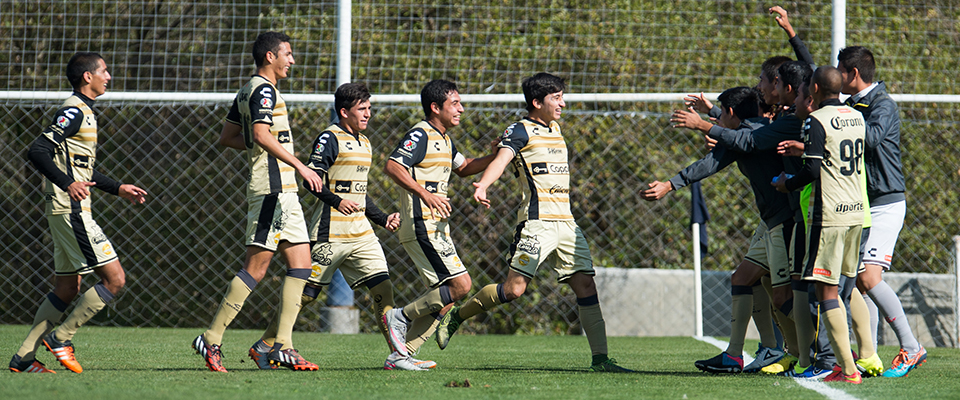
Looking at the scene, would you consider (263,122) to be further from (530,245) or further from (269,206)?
(530,245)

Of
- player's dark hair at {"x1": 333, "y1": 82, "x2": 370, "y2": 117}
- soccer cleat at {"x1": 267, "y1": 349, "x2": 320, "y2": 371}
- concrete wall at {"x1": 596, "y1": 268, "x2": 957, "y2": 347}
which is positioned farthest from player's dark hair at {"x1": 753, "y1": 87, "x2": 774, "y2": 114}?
concrete wall at {"x1": 596, "y1": 268, "x2": 957, "y2": 347}

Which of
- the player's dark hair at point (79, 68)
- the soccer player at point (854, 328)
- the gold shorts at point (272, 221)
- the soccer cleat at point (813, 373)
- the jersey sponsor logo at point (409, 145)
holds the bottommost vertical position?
the soccer cleat at point (813, 373)

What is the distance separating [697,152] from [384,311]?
5.52 metres

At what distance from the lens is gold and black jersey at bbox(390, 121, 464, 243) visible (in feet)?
15.7

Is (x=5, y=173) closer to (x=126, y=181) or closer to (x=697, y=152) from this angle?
(x=126, y=181)

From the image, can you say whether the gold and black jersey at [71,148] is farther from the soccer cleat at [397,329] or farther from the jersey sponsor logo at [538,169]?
the jersey sponsor logo at [538,169]

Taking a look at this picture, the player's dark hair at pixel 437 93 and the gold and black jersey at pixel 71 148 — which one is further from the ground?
the player's dark hair at pixel 437 93

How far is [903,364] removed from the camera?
471 cm

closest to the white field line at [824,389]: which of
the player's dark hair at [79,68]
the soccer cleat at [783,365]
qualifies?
the soccer cleat at [783,365]

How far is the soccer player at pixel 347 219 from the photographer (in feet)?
15.9

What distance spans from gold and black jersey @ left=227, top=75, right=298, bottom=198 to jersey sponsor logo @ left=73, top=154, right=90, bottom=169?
2.73ft

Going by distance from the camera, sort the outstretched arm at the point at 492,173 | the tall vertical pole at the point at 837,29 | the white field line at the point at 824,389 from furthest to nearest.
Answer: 1. the tall vertical pole at the point at 837,29
2. the outstretched arm at the point at 492,173
3. the white field line at the point at 824,389

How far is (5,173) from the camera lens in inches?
368

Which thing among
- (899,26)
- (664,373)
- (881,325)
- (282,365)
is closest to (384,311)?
(282,365)
